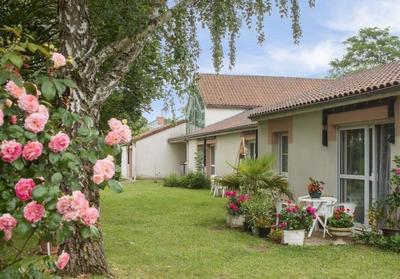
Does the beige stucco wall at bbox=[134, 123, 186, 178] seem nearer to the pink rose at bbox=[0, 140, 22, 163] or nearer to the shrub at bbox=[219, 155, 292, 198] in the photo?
the shrub at bbox=[219, 155, 292, 198]

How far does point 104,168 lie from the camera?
3.31 metres

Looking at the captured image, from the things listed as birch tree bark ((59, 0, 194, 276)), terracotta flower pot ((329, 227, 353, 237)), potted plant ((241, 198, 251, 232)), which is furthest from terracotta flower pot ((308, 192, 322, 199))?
birch tree bark ((59, 0, 194, 276))

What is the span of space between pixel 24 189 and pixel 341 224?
737 centimetres

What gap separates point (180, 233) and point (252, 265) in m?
3.17

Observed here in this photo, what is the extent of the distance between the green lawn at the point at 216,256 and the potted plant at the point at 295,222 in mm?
340

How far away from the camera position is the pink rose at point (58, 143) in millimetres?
3053

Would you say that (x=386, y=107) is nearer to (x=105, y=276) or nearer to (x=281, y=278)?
(x=281, y=278)

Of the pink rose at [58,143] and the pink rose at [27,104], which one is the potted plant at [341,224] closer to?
the pink rose at [58,143]

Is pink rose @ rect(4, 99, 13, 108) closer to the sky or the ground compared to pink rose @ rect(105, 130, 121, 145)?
closer to the sky

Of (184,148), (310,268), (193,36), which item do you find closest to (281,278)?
(310,268)

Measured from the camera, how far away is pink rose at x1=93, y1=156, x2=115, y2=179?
10.8 feet

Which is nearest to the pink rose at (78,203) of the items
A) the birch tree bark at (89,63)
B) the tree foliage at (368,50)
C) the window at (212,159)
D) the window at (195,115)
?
the birch tree bark at (89,63)

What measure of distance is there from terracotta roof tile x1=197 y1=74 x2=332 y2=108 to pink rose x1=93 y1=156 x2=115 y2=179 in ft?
87.2

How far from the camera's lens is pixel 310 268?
716 cm
